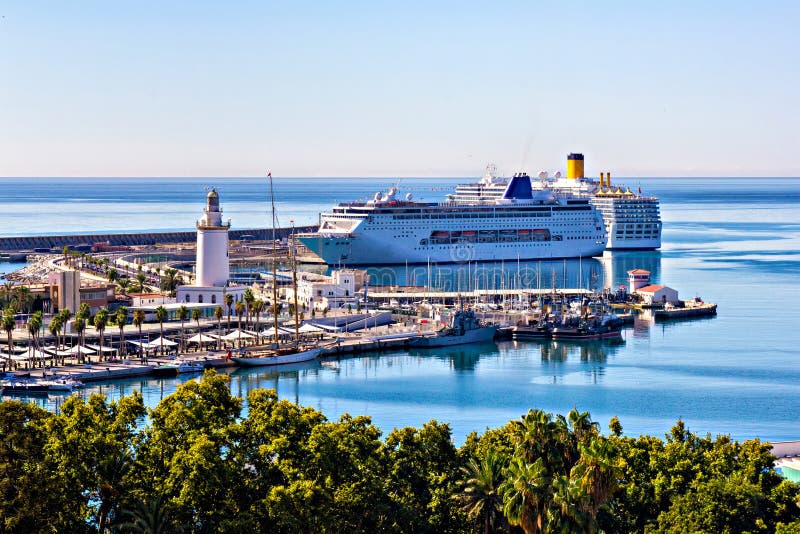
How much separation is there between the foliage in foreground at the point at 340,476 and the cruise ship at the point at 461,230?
61762 millimetres

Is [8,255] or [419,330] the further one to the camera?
[8,255]

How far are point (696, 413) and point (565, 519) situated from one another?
63.7 ft

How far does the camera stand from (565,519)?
16.6 metres

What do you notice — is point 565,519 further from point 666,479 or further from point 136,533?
point 136,533

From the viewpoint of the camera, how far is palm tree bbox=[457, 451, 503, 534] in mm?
18594

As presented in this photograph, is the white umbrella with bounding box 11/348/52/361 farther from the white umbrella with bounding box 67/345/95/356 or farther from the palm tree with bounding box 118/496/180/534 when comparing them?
the palm tree with bounding box 118/496/180/534

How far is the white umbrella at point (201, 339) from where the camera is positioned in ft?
149

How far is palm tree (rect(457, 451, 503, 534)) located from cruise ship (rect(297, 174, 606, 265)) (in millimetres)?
64272

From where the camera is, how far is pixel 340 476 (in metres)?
20.0

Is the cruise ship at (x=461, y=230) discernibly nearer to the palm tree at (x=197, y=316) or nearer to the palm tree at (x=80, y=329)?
the palm tree at (x=197, y=316)

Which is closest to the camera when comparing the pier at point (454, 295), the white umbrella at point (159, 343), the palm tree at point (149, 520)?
the palm tree at point (149, 520)

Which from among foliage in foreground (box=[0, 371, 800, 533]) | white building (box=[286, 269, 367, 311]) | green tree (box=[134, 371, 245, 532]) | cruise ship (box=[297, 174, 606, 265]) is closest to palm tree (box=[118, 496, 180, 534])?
foliage in foreground (box=[0, 371, 800, 533])

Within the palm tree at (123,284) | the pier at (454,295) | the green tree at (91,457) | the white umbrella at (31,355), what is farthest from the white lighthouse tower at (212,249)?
the green tree at (91,457)

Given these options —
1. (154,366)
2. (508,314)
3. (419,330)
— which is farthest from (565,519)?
(508,314)
